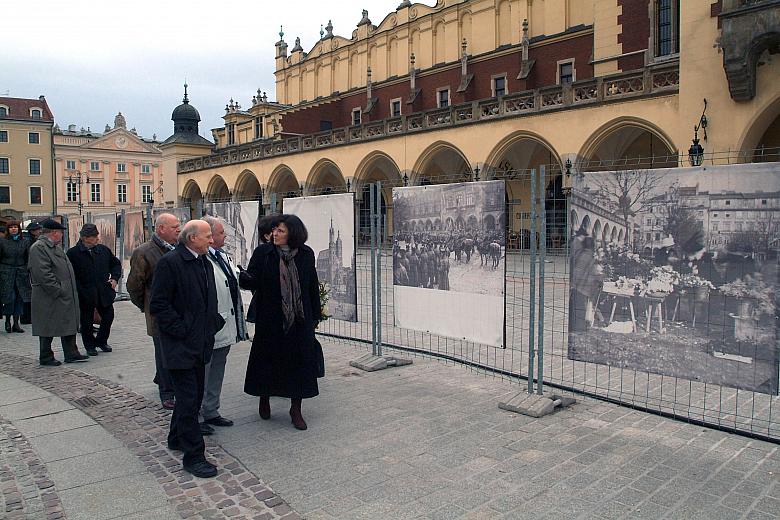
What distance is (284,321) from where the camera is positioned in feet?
16.9

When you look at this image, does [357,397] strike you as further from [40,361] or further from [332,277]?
[40,361]

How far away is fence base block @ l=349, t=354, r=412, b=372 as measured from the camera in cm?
723

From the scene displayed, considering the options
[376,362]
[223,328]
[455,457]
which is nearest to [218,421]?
[223,328]

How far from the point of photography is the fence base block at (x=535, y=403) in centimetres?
541

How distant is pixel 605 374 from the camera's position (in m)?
7.02

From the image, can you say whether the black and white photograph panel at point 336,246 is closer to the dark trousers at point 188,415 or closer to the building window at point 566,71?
the dark trousers at point 188,415

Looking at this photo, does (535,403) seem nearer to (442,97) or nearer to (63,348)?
(63,348)

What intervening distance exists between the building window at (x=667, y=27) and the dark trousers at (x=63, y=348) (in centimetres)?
2210

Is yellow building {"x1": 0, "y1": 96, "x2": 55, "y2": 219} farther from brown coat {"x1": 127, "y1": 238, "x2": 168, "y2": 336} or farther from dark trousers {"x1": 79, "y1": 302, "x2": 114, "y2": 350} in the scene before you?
brown coat {"x1": 127, "y1": 238, "x2": 168, "y2": 336}

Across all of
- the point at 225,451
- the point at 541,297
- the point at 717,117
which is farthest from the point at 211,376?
the point at 717,117

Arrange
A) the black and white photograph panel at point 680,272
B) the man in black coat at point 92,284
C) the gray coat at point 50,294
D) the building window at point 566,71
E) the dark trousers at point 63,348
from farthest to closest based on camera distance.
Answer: the building window at point 566,71
the man in black coat at point 92,284
the dark trousers at point 63,348
the gray coat at point 50,294
the black and white photograph panel at point 680,272

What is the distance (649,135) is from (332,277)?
2112 centimetres

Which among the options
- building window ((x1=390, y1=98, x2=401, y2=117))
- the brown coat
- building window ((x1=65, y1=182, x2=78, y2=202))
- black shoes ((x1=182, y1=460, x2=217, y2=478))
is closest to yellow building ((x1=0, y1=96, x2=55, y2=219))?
building window ((x1=65, y1=182, x2=78, y2=202))

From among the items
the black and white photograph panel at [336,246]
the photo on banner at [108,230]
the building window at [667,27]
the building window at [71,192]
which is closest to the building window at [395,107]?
the building window at [667,27]
